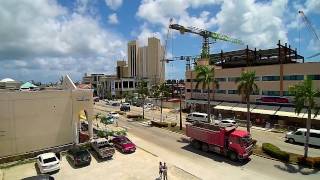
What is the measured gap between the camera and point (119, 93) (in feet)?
511

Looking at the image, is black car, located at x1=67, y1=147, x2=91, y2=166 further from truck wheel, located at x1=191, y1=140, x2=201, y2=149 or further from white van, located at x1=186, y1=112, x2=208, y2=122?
white van, located at x1=186, y1=112, x2=208, y2=122

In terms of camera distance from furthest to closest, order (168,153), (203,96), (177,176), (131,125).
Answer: (203,96), (131,125), (168,153), (177,176)

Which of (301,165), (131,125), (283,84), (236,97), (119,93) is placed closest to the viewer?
(301,165)

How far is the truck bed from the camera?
3291 centimetres

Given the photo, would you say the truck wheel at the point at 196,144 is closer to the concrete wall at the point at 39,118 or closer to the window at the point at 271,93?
the concrete wall at the point at 39,118

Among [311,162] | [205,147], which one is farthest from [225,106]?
[311,162]

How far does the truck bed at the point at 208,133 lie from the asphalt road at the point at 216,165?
177 cm

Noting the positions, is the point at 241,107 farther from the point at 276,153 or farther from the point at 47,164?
the point at 47,164

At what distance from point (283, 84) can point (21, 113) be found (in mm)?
45140

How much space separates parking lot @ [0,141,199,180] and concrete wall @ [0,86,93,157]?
4.18 meters

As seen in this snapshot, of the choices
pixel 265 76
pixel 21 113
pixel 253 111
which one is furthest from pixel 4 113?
pixel 265 76

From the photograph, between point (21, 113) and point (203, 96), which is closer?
point (21, 113)

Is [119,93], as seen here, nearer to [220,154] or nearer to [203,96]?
[203,96]

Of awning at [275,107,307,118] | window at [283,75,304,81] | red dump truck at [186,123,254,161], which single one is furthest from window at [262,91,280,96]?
red dump truck at [186,123,254,161]
